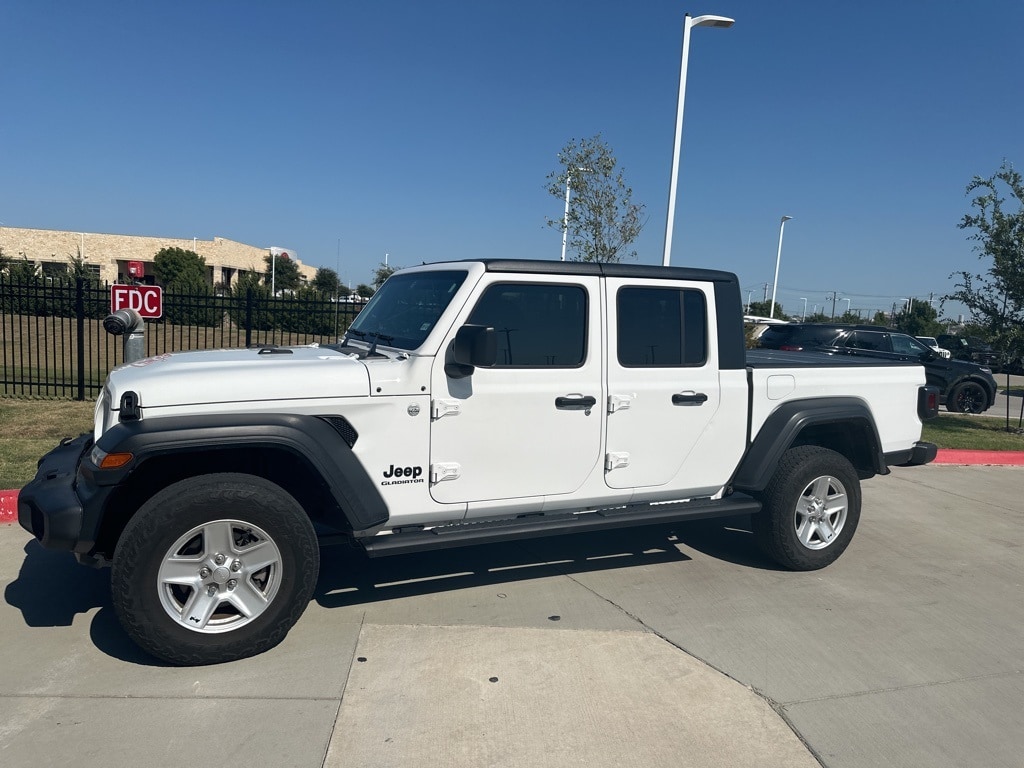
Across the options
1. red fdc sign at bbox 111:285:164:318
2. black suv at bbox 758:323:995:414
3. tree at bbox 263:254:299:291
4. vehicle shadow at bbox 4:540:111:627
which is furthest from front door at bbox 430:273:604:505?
tree at bbox 263:254:299:291

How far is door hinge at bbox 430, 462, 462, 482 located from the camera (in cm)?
384

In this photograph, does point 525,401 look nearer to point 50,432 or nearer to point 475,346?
point 475,346

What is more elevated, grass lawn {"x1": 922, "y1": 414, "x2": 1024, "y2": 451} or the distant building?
the distant building

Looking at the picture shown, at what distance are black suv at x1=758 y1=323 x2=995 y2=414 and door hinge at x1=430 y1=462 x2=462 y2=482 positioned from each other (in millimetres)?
11009

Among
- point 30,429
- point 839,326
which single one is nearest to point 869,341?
point 839,326

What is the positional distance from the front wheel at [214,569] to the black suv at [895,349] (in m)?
11.8

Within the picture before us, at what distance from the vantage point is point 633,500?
14.8 ft

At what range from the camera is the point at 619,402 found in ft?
14.1

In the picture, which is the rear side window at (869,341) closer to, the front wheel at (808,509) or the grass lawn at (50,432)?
the grass lawn at (50,432)

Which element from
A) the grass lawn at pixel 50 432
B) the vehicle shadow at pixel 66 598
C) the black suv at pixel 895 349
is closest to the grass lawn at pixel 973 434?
the grass lawn at pixel 50 432

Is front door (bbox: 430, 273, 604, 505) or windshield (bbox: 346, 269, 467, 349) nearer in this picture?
front door (bbox: 430, 273, 604, 505)

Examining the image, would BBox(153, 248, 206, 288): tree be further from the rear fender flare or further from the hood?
the rear fender flare

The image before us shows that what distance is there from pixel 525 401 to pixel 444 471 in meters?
0.59

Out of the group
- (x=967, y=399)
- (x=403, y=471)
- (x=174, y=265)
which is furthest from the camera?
(x=174, y=265)
